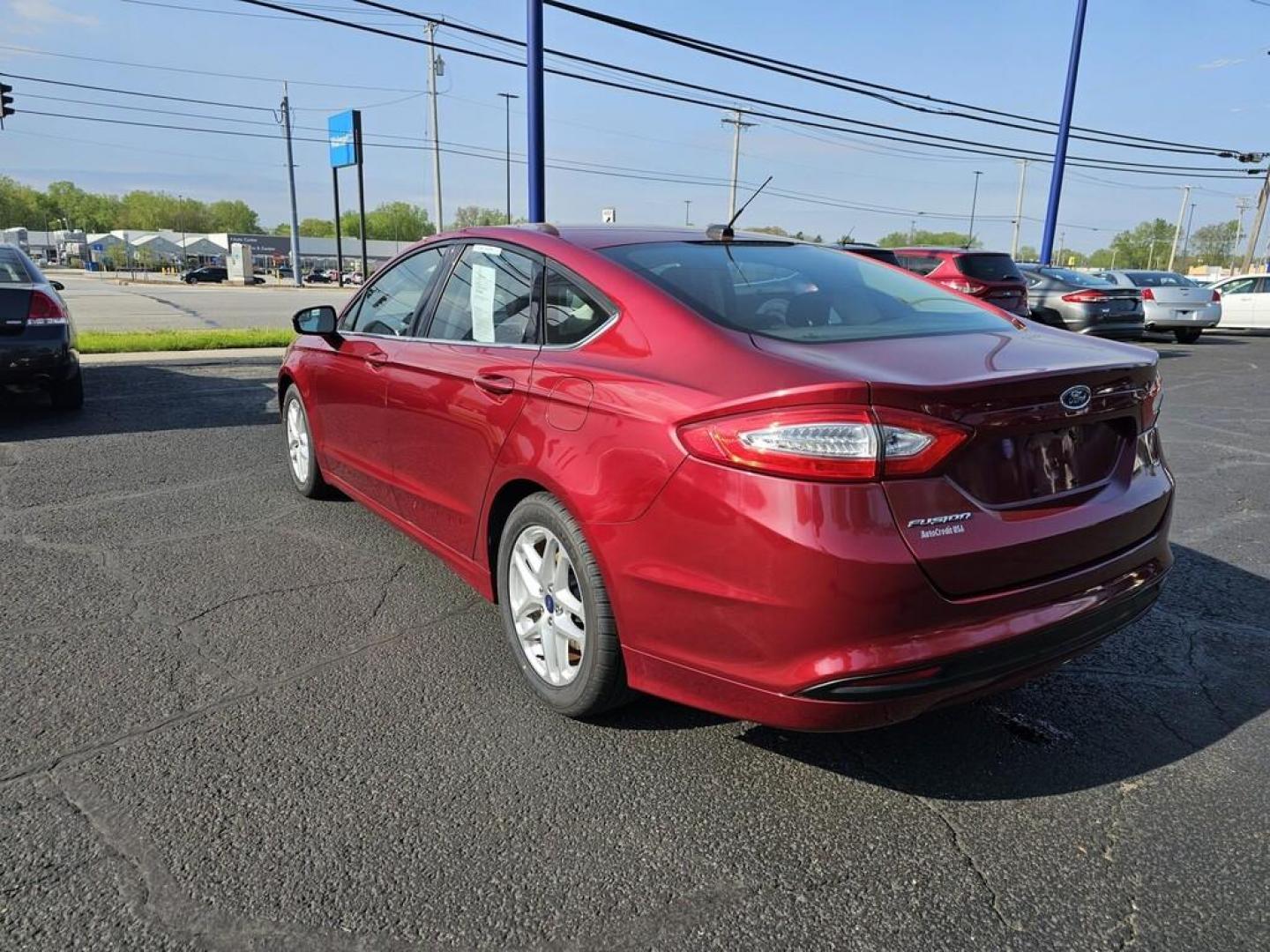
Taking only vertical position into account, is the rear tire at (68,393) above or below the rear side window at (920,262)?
below

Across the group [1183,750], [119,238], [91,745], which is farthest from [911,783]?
[119,238]

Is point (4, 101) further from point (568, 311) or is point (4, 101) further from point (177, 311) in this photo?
point (568, 311)

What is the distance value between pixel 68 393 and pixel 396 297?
502 cm

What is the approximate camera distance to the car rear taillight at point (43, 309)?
7.00 meters

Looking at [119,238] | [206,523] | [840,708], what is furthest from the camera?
[119,238]

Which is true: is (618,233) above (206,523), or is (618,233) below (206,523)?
above

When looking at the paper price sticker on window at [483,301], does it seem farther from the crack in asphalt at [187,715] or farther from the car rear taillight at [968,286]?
the car rear taillight at [968,286]

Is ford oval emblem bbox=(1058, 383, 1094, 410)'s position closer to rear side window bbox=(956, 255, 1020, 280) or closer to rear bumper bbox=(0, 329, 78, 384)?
rear bumper bbox=(0, 329, 78, 384)

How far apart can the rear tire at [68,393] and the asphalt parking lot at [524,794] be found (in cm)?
406

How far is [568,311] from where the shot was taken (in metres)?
2.89

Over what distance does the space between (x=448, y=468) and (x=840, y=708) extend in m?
1.79

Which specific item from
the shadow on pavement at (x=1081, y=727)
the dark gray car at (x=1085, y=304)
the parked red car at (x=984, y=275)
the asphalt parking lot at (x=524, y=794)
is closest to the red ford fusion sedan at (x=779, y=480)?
the asphalt parking lot at (x=524, y=794)

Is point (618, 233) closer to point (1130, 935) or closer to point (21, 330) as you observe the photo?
point (1130, 935)

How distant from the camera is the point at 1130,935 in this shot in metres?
1.97
